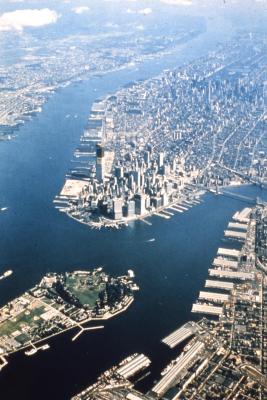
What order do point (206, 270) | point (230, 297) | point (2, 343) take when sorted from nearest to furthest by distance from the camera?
point (2, 343)
point (230, 297)
point (206, 270)

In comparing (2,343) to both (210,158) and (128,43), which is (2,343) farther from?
(128,43)

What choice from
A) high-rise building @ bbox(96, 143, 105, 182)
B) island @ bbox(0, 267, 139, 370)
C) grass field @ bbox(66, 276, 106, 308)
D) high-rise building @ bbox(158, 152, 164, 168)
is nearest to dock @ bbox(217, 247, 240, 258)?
island @ bbox(0, 267, 139, 370)

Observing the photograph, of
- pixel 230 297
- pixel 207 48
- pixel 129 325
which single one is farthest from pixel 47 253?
pixel 207 48

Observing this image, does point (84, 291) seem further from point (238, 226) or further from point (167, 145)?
point (167, 145)

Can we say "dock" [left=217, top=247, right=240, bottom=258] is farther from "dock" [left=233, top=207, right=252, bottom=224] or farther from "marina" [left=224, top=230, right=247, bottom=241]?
"dock" [left=233, top=207, right=252, bottom=224]

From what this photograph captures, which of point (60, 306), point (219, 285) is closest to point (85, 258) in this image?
point (60, 306)

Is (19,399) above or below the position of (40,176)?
below

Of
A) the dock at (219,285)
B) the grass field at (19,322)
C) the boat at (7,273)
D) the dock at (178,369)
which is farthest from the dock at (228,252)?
the boat at (7,273)

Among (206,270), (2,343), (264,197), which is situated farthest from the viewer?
(264,197)

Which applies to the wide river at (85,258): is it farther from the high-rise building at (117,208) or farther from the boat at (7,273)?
the high-rise building at (117,208)
